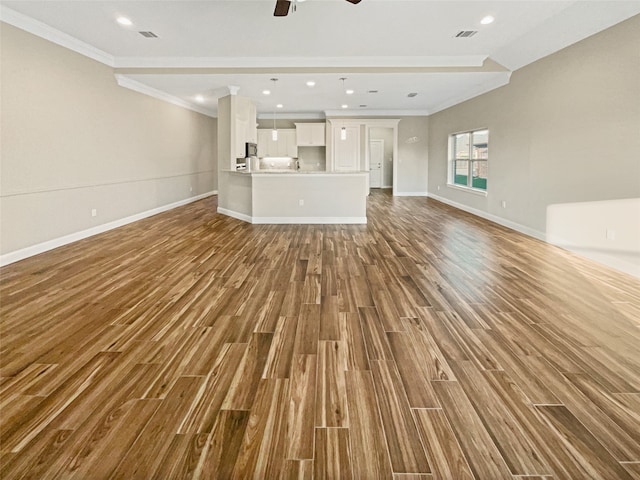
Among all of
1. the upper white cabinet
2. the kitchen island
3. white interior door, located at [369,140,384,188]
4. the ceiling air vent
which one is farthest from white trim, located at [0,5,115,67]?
white interior door, located at [369,140,384,188]

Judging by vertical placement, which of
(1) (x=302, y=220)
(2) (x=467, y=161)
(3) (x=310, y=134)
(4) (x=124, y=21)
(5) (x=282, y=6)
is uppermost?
(4) (x=124, y=21)

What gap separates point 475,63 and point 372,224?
320cm

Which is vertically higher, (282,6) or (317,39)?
(317,39)

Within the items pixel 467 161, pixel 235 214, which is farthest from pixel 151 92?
pixel 467 161

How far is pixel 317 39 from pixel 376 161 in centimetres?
1066

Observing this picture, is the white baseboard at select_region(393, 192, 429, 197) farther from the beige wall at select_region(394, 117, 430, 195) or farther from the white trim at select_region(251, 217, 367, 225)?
the white trim at select_region(251, 217, 367, 225)

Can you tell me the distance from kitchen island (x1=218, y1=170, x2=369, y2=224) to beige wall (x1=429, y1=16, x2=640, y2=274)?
265 cm

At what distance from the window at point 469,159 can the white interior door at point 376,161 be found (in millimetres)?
5288

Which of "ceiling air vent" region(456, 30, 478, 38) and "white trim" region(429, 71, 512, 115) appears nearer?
"ceiling air vent" region(456, 30, 478, 38)

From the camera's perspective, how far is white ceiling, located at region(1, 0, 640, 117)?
475 cm

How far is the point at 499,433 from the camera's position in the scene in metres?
1.79

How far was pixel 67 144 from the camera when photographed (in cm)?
591

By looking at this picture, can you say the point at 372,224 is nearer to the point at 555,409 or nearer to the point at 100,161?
the point at 100,161

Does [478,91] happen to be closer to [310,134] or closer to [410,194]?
[410,194]
